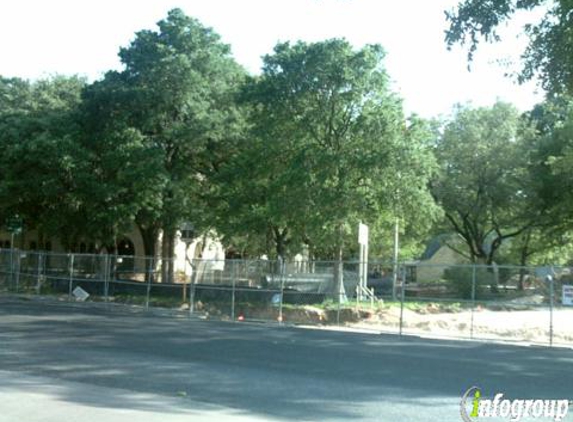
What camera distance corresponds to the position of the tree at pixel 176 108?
31578mm

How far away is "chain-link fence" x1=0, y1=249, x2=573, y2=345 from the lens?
74.0 feet

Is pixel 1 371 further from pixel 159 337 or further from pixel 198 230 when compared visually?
pixel 198 230

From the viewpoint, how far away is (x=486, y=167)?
133 feet

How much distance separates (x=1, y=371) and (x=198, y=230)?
2206 cm

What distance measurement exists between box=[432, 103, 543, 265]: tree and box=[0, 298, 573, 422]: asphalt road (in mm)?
23094

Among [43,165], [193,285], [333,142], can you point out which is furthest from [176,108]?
[193,285]

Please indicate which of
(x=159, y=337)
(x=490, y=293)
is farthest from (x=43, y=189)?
(x=490, y=293)

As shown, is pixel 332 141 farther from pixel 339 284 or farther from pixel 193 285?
pixel 193 285

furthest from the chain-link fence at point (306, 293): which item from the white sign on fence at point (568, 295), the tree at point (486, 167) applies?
the tree at point (486, 167)

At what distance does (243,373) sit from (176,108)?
879 inches

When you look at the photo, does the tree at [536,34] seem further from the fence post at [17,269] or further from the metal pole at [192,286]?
the fence post at [17,269]

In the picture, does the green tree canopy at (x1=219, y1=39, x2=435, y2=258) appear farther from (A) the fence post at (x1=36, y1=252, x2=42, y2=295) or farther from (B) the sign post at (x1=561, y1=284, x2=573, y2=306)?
(A) the fence post at (x1=36, y1=252, x2=42, y2=295)

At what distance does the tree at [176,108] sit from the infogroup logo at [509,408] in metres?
22.7

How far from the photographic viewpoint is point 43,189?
32.0m
